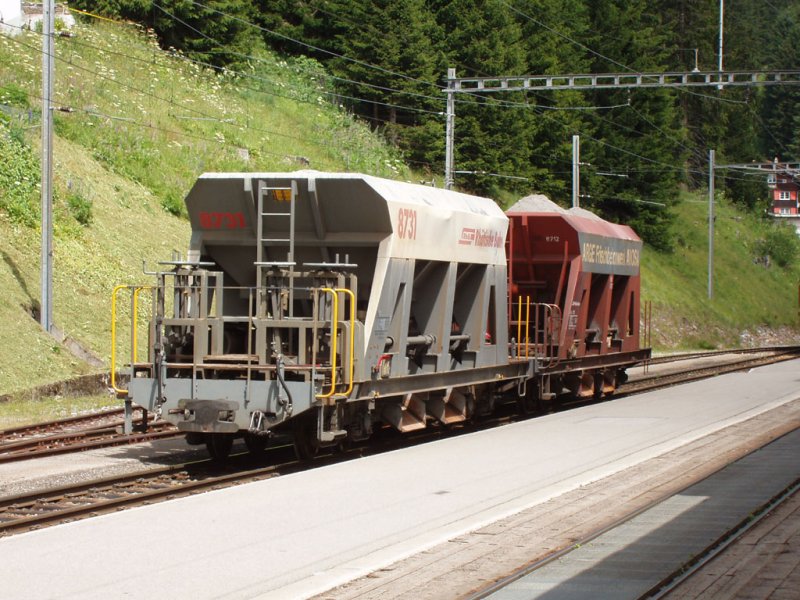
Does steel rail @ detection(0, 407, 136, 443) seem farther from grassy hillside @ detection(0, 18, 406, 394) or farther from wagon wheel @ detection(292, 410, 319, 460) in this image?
wagon wheel @ detection(292, 410, 319, 460)

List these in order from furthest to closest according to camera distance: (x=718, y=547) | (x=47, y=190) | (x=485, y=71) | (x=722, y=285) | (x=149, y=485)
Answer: (x=722, y=285) < (x=485, y=71) < (x=47, y=190) < (x=149, y=485) < (x=718, y=547)

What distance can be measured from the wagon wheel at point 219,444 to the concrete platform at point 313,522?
5.30ft

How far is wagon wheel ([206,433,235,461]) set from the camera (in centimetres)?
1544

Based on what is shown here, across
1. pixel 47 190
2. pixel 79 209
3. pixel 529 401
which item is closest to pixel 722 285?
pixel 79 209

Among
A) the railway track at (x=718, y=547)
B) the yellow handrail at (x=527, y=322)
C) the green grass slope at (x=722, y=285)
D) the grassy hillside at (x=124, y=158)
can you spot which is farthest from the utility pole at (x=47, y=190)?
the green grass slope at (x=722, y=285)

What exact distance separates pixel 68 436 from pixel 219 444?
3.08 metres

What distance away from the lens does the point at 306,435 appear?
50.2 ft

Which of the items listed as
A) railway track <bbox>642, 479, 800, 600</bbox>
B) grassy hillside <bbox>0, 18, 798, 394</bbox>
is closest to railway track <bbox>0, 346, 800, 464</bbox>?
grassy hillside <bbox>0, 18, 798, 394</bbox>

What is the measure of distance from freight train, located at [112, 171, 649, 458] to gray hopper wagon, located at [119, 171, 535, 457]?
24mm

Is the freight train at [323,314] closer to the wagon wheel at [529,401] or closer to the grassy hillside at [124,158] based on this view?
the wagon wheel at [529,401]

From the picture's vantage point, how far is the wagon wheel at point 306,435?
15080 millimetres

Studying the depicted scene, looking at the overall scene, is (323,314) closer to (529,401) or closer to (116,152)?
(529,401)

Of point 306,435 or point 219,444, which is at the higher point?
point 306,435

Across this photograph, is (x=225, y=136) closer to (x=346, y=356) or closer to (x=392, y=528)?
(x=346, y=356)
